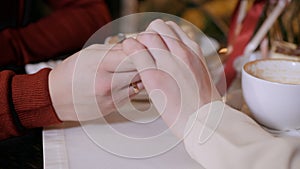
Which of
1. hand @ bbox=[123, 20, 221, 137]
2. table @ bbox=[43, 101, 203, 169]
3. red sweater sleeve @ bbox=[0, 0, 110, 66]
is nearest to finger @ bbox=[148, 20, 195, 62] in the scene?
hand @ bbox=[123, 20, 221, 137]

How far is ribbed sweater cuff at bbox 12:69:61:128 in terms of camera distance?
1.82ft

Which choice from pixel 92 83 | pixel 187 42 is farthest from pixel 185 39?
pixel 92 83

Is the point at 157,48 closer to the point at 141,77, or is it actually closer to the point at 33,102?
the point at 141,77

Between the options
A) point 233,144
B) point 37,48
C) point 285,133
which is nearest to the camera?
point 233,144

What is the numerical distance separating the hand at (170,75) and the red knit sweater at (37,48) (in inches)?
5.4

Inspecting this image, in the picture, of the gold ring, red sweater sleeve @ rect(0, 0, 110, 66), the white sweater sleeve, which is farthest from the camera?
red sweater sleeve @ rect(0, 0, 110, 66)

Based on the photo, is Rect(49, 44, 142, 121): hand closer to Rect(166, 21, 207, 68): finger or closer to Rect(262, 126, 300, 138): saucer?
Rect(166, 21, 207, 68): finger

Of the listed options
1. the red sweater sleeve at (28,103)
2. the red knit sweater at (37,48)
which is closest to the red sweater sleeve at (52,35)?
the red knit sweater at (37,48)

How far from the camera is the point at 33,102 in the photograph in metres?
0.56

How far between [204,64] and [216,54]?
0.13 meters

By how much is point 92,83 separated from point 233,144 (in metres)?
0.19

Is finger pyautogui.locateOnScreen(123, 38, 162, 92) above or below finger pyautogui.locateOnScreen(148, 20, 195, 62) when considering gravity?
below

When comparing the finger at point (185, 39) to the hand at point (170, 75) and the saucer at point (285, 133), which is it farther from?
the saucer at point (285, 133)

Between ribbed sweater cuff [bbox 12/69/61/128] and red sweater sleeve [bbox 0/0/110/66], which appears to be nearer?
ribbed sweater cuff [bbox 12/69/61/128]
